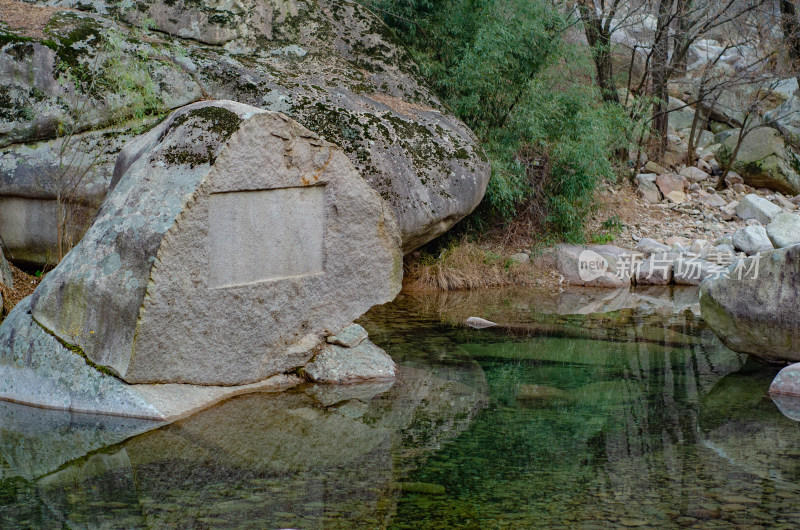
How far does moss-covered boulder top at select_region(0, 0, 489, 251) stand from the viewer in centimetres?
846

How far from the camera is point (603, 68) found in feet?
50.2

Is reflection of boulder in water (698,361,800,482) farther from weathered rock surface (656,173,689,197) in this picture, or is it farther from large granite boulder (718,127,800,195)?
large granite boulder (718,127,800,195)

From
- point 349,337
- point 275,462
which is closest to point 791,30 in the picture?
point 349,337

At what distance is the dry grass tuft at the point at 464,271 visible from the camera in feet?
37.0

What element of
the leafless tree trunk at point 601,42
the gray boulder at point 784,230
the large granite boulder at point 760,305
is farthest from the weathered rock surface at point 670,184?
the large granite boulder at point 760,305

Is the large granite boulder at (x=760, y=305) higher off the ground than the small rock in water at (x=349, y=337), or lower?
higher

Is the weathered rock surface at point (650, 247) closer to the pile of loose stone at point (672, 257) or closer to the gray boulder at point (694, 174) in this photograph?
the pile of loose stone at point (672, 257)

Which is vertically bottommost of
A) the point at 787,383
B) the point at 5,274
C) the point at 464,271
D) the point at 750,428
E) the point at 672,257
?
the point at 750,428

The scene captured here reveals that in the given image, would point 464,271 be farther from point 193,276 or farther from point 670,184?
point 670,184

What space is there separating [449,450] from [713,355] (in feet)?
13.0

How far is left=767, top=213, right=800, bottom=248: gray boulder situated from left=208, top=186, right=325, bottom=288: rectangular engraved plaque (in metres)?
8.37

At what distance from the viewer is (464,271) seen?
11.5 metres

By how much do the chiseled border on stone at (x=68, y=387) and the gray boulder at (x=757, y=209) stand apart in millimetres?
11711

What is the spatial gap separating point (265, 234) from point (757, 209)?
11334mm
